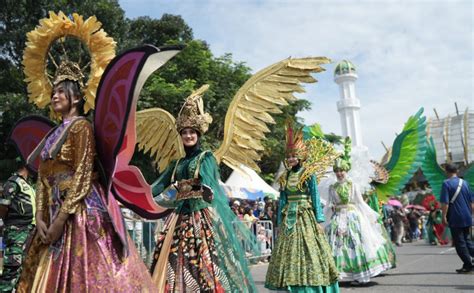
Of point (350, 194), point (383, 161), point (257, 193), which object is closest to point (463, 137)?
point (257, 193)

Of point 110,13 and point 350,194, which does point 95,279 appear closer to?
point 350,194

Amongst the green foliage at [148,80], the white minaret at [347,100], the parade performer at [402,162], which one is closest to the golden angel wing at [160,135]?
the parade performer at [402,162]

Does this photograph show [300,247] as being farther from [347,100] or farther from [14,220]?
[347,100]

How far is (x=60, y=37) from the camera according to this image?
329 cm

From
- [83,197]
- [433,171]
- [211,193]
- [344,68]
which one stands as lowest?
[83,197]

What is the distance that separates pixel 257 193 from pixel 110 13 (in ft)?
25.8

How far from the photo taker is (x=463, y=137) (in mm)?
51969

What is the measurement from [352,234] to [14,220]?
15.0 feet

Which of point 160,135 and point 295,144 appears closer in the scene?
point 160,135

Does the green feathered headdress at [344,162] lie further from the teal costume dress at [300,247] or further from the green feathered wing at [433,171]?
the green feathered wing at [433,171]

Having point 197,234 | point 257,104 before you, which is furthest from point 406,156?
point 197,234

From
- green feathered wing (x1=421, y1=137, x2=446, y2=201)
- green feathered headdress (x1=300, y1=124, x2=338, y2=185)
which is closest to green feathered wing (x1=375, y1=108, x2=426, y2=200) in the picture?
green feathered wing (x1=421, y1=137, x2=446, y2=201)

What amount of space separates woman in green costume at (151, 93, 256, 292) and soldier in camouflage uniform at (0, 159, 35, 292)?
84.4 inches

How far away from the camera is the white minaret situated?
4884cm
